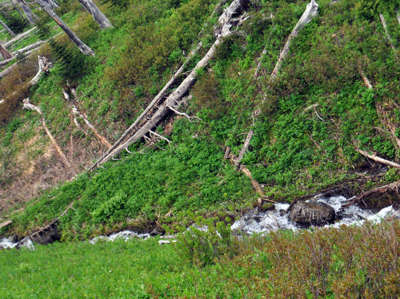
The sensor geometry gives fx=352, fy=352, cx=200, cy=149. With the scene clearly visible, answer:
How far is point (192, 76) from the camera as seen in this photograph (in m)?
17.3

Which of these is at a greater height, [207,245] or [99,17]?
[99,17]

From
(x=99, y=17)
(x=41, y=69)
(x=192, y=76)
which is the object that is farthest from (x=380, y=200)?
(x=41, y=69)

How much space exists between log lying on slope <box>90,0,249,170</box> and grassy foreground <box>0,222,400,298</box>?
799 centimetres

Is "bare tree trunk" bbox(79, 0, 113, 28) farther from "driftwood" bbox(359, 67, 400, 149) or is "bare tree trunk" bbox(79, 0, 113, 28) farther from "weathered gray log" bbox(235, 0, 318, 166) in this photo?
"driftwood" bbox(359, 67, 400, 149)

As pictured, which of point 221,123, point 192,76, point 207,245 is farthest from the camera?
point 192,76

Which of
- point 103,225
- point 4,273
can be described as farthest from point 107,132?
point 4,273

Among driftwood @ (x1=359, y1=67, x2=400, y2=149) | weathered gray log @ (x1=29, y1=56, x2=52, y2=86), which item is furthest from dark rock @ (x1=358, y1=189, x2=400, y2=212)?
weathered gray log @ (x1=29, y1=56, x2=52, y2=86)

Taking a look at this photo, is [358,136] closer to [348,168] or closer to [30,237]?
[348,168]

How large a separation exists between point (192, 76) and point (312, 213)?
9.43 metres

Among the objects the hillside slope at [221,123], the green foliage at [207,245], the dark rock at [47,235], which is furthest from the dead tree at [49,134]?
the green foliage at [207,245]

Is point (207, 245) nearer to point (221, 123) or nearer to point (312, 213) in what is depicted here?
point (312, 213)

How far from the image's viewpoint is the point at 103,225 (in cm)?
1490

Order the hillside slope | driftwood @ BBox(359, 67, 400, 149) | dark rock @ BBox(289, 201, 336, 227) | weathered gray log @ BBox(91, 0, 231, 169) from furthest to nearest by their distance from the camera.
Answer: weathered gray log @ BBox(91, 0, 231, 169), the hillside slope, driftwood @ BBox(359, 67, 400, 149), dark rock @ BBox(289, 201, 336, 227)

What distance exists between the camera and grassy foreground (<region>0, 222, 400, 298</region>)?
494cm
